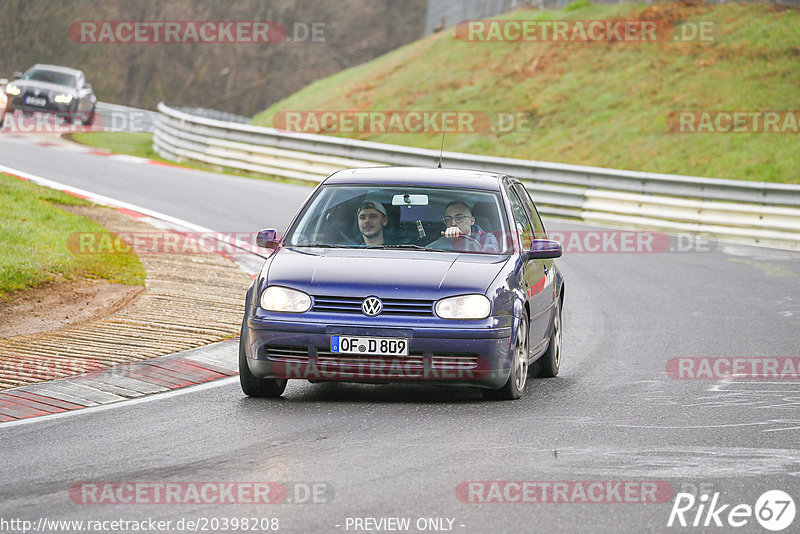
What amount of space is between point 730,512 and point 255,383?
140 inches

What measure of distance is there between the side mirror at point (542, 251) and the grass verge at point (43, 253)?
16.7ft

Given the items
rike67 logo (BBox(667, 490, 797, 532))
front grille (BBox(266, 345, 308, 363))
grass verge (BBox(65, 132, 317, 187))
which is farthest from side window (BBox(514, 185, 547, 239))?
grass verge (BBox(65, 132, 317, 187))

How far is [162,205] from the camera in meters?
20.2

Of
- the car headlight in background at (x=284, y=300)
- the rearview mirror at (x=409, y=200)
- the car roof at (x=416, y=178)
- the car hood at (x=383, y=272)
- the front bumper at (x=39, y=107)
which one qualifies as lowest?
the car headlight in background at (x=284, y=300)

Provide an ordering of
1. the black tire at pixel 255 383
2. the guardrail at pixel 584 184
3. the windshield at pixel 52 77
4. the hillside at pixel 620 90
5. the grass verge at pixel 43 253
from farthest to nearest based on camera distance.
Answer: the windshield at pixel 52 77
the hillside at pixel 620 90
the guardrail at pixel 584 184
the grass verge at pixel 43 253
the black tire at pixel 255 383

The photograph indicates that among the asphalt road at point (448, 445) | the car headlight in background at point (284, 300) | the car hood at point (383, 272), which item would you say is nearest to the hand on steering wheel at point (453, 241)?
the car hood at point (383, 272)

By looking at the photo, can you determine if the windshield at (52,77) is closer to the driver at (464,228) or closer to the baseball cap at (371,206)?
the baseball cap at (371,206)

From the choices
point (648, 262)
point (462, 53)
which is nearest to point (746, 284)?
point (648, 262)

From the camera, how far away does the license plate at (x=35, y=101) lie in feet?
112

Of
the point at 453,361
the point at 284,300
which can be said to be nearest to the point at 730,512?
the point at 453,361

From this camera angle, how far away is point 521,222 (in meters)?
9.68

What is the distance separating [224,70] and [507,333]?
62584mm

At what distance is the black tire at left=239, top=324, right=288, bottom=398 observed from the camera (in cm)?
834

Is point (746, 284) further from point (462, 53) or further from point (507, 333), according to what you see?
point (462, 53)
